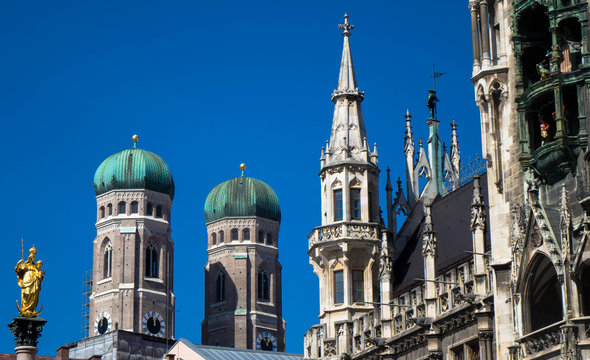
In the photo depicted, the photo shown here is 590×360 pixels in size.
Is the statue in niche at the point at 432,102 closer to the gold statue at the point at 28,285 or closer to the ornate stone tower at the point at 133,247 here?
the gold statue at the point at 28,285

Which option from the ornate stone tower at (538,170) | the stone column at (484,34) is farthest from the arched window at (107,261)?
the ornate stone tower at (538,170)

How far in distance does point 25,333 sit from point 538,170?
70.6 feet

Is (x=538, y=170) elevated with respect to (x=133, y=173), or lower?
lower

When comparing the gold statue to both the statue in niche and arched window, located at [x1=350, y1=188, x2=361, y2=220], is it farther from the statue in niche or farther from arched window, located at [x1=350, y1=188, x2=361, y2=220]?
Result: the statue in niche

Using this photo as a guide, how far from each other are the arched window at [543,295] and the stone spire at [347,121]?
2428 centimetres

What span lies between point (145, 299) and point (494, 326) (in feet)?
443

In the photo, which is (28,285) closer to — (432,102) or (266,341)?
(432,102)

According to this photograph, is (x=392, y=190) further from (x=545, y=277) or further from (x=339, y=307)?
(x=545, y=277)

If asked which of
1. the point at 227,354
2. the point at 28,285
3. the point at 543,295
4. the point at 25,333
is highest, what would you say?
the point at 227,354

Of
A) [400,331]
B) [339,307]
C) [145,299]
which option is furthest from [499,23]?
[145,299]

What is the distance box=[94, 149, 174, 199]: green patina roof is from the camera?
191 m

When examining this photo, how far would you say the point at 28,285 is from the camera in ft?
177

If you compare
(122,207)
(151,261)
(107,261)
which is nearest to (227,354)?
(151,261)

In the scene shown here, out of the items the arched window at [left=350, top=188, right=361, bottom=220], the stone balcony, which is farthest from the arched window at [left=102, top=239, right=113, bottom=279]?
the stone balcony
